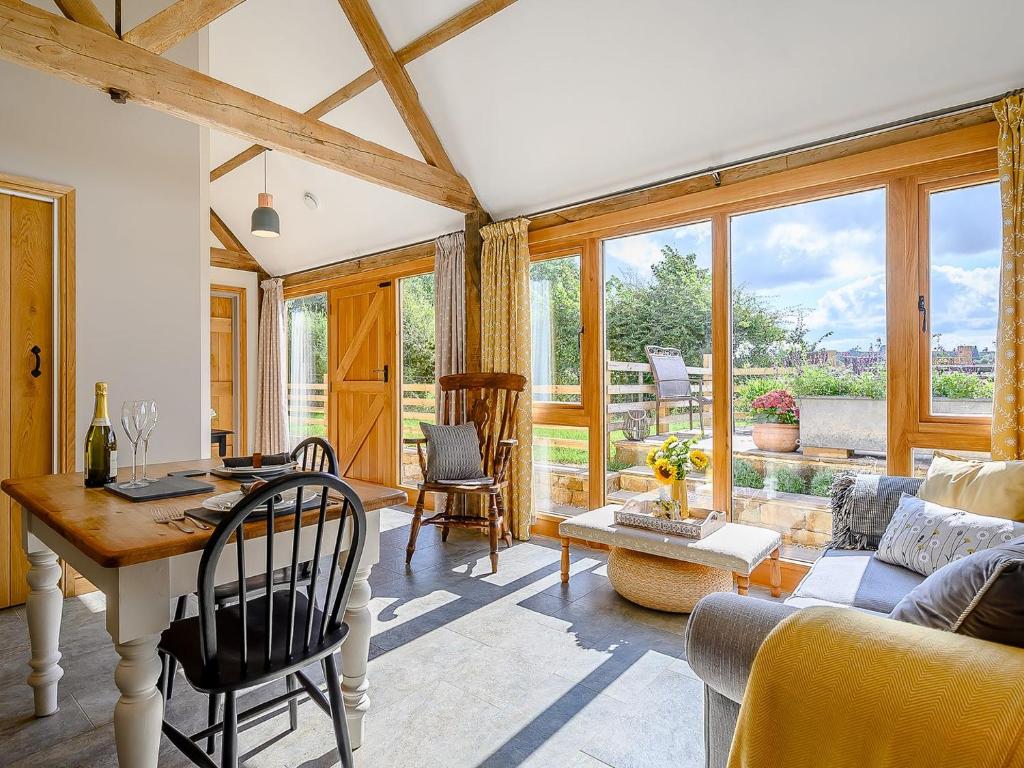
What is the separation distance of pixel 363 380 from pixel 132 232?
2.61 metres

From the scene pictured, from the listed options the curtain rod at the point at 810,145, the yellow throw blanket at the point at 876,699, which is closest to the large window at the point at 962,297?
the curtain rod at the point at 810,145

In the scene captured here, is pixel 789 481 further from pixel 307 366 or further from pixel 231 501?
pixel 307 366

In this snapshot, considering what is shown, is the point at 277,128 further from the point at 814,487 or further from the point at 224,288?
the point at 224,288

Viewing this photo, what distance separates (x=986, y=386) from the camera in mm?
2684

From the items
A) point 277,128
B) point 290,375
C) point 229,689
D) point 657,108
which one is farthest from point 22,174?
point 290,375

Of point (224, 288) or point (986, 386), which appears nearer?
point (986, 386)

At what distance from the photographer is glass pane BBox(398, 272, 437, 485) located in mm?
5168

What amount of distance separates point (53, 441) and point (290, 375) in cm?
359

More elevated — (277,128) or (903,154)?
(277,128)

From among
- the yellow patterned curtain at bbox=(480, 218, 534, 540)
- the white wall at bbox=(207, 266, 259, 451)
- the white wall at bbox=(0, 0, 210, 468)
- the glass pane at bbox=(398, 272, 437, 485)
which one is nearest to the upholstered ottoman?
the yellow patterned curtain at bbox=(480, 218, 534, 540)

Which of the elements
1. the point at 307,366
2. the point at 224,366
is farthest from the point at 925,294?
the point at 224,366

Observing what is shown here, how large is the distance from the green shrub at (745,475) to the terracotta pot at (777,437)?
14cm

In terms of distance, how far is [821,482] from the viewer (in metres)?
3.16

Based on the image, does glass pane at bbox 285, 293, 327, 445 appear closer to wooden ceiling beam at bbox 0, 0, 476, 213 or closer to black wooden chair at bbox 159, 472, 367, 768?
wooden ceiling beam at bbox 0, 0, 476, 213
